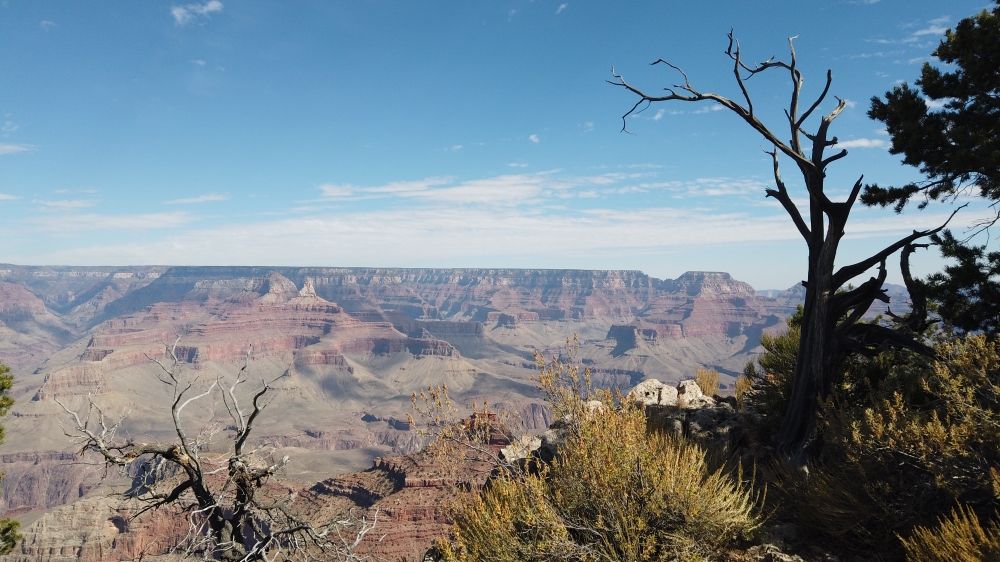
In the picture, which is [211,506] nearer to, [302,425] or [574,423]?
[574,423]

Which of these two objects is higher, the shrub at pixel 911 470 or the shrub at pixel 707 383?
the shrub at pixel 911 470

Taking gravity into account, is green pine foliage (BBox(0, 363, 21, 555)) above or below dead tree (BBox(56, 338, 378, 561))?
below

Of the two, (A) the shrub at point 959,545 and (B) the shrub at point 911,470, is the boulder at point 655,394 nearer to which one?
(B) the shrub at point 911,470

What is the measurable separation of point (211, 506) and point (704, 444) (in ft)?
24.4

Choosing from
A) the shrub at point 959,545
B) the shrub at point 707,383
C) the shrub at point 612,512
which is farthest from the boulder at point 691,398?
the shrub at point 959,545

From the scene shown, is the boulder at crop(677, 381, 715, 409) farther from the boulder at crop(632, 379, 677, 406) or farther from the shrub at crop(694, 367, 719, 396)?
the shrub at crop(694, 367, 719, 396)

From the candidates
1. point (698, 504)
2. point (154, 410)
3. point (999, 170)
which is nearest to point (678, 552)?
point (698, 504)

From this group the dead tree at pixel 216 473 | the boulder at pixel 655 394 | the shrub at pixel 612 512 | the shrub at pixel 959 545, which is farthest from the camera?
the boulder at pixel 655 394

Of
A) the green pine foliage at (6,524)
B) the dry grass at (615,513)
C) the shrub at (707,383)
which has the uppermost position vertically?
the dry grass at (615,513)

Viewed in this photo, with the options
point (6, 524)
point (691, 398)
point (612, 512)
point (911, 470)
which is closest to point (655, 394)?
point (691, 398)

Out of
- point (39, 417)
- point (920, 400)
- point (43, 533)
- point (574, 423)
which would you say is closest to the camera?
point (574, 423)

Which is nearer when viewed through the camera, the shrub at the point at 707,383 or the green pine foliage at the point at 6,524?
the green pine foliage at the point at 6,524

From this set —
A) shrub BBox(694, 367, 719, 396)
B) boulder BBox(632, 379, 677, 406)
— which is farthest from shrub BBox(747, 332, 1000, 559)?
shrub BBox(694, 367, 719, 396)

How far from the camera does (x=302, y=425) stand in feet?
501
